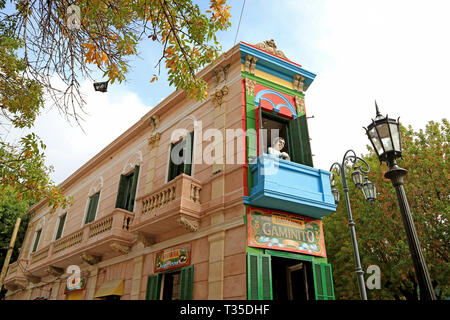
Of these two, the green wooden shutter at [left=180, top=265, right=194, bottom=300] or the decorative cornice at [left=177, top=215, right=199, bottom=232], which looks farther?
the decorative cornice at [left=177, top=215, right=199, bottom=232]

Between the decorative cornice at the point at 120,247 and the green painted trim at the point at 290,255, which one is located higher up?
the decorative cornice at the point at 120,247

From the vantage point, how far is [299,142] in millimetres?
9398

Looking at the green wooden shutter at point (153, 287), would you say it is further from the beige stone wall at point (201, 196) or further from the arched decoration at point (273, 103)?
the arched decoration at point (273, 103)

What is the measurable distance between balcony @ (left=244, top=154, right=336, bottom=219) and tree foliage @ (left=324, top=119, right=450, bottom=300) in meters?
6.95

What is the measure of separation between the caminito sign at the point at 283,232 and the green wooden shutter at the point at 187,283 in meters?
1.99

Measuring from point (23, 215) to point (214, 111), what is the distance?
66.2 ft

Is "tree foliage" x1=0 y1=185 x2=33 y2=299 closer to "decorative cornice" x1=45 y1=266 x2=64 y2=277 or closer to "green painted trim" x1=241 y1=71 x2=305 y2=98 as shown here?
"decorative cornice" x1=45 y1=266 x2=64 y2=277

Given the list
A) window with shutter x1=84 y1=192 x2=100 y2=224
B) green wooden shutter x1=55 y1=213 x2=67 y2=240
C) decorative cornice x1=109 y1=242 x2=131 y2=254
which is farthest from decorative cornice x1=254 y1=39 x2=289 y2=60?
green wooden shutter x1=55 y1=213 x2=67 y2=240

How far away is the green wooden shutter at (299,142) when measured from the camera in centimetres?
916

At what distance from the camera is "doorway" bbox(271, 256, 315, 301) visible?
26.7ft

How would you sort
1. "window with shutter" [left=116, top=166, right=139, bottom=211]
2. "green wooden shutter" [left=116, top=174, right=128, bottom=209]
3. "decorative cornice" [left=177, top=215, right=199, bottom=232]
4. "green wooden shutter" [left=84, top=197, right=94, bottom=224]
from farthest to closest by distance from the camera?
"green wooden shutter" [left=84, top=197, right=94, bottom=224] < "green wooden shutter" [left=116, top=174, right=128, bottom=209] < "window with shutter" [left=116, top=166, right=139, bottom=211] < "decorative cornice" [left=177, top=215, right=199, bottom=232]

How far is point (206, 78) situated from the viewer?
36.4ft

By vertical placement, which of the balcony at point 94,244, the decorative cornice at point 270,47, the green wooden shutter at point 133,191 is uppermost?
the decorative cornice at point 270,47

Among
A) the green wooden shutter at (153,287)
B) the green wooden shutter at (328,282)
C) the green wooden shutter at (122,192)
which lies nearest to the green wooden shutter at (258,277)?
the green wooden shutter at (328,282)
